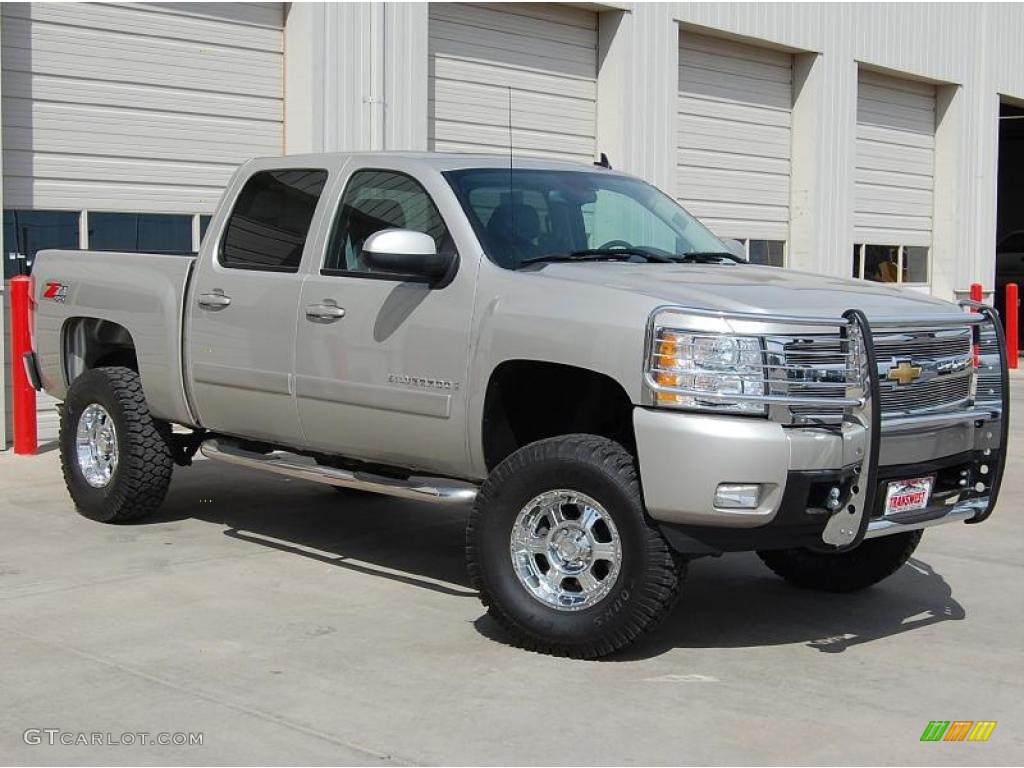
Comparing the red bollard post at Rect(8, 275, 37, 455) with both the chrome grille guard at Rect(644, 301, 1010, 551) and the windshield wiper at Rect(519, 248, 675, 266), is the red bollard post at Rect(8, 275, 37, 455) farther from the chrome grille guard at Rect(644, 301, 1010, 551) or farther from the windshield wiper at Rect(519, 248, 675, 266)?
the chrome grille guard at Rect(644, 301, 1010, 551)

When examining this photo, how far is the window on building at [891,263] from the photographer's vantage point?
20.1 metres

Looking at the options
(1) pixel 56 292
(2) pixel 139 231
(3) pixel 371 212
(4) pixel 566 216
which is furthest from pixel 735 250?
(2) pixel 139 231

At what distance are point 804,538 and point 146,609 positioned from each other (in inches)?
110

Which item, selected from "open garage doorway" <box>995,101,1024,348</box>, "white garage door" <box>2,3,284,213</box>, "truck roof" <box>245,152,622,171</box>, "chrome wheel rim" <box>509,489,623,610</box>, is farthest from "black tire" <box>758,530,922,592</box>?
"open garage doorway" <box>995,101,1024,348</box>

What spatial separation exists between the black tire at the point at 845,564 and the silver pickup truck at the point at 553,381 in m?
0.01

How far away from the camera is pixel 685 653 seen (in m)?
5.92

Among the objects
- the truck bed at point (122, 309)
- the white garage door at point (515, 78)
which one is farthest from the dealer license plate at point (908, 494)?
the white garage door at point (515, 78)

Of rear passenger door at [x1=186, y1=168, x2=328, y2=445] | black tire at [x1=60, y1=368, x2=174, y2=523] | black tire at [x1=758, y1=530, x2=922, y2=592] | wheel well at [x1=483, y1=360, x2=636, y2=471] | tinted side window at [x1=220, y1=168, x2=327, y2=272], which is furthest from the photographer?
black tire at [x1=60, y1=368, x2=174, y2=523]

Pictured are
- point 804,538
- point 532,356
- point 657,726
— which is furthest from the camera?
point 532,356

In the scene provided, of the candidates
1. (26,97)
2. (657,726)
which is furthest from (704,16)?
(657,726)

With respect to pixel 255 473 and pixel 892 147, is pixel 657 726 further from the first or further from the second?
pixel 892 147

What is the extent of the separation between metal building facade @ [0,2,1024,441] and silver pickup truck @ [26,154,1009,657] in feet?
12.6

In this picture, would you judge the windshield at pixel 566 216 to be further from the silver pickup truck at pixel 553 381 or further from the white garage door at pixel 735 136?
the white garage door at pixel 735 136

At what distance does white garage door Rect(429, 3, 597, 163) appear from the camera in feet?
46.6
